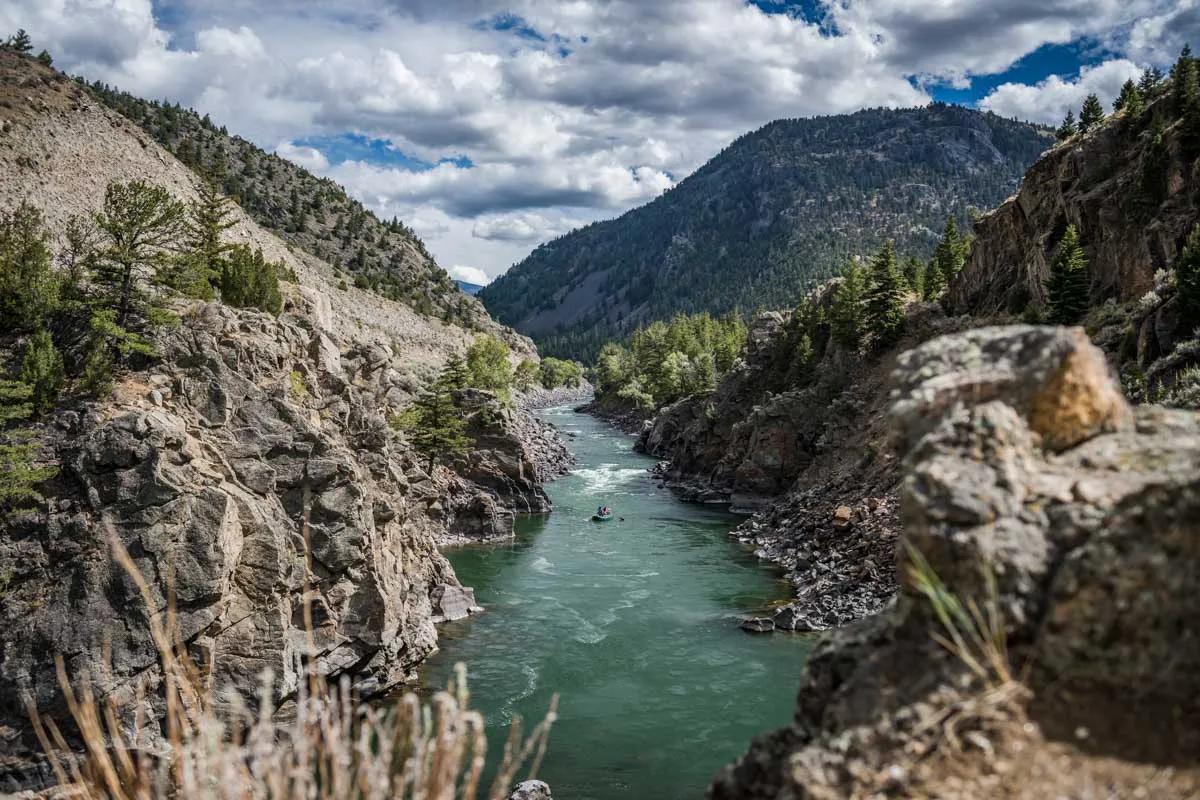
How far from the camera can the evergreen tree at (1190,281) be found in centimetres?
3028

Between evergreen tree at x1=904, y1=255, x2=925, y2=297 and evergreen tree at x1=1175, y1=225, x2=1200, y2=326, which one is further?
evergreen tree at x1=904, y1=255, x2=925, y2=297

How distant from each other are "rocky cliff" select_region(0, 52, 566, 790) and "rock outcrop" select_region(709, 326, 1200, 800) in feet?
27.7

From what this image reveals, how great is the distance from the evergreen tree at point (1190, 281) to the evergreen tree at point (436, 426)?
39220 millimetres

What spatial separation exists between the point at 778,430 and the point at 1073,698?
5455cm

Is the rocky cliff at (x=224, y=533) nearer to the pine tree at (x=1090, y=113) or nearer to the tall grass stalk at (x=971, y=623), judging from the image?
the tall grass stalk at (x=971, y=623)

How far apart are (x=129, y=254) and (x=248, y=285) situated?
1144cm

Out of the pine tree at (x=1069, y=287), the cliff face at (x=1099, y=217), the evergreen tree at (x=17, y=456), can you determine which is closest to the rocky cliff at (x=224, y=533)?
the evergreen tree at (x=17, y=456)

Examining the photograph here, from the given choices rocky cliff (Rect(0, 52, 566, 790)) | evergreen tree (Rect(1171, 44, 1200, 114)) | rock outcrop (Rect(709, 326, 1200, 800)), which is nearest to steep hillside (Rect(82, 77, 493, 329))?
rocky cliff (Rect(0, 52, 566, 790))

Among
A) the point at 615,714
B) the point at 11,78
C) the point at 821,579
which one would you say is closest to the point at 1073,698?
the point at 615,714

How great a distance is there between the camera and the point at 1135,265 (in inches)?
1624

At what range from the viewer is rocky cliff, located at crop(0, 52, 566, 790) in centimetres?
1947

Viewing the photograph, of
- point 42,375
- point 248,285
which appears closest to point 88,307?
point 42,375

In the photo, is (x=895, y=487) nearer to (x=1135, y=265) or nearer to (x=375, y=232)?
(x=1135, y=265)

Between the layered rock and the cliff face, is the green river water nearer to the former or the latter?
the layered rock
